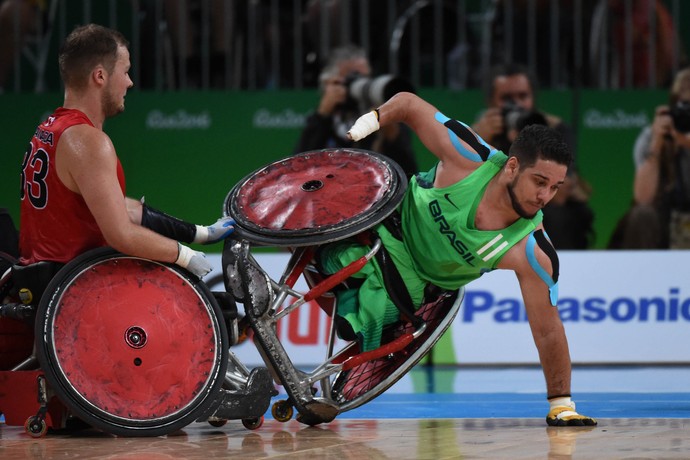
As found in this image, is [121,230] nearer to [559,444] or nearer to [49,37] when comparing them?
[559,444]

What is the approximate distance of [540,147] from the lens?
5.84 metres

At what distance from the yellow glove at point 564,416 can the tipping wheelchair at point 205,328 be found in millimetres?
649

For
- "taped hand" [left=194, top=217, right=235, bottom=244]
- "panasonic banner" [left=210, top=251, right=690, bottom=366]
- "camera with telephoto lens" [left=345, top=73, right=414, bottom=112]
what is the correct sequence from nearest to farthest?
"taped hand" [left=194, top=217, right=235, bottom=244] → "camera with telephoto lens" [left=345, top=73, right=414, bottom=112] → "panasonic banner" [left=210, top=251, right=690, bottom=366]

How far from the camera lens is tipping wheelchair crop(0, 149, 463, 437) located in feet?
17.5

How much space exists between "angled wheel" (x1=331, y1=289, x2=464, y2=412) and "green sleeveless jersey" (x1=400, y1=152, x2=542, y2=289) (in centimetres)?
14

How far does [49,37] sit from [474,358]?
455cm

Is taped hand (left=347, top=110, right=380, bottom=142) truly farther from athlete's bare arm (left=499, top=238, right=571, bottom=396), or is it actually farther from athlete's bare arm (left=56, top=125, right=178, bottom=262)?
athlete's bare arm (left=56, top=125, right=178, bottom=262)

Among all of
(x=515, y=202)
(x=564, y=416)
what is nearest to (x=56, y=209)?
(x=515, y=202)

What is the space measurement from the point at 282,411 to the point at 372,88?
3885 mm

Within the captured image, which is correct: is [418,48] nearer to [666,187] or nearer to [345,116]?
[345,116]

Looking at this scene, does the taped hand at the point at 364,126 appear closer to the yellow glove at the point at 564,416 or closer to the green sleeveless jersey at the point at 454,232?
the green sleeveless jersey at the point at 454,232

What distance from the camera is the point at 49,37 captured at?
10.8 meters

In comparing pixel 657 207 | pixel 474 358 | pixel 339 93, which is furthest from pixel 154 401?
pixel 657 207

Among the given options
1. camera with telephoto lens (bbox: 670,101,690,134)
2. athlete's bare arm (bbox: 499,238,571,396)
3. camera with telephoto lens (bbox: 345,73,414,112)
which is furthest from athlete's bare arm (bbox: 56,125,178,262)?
camera with telephoto lens (bbox: 670,101,690,134)
